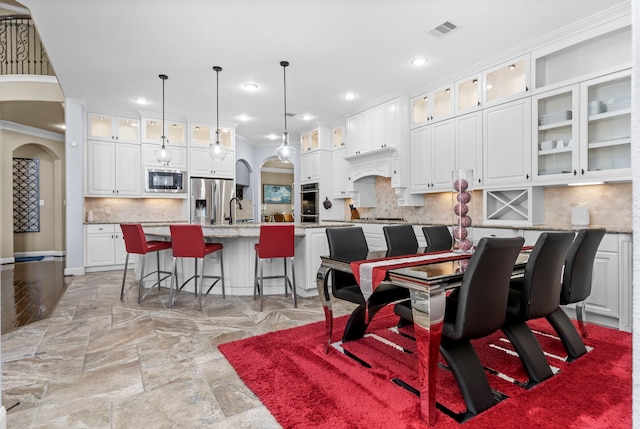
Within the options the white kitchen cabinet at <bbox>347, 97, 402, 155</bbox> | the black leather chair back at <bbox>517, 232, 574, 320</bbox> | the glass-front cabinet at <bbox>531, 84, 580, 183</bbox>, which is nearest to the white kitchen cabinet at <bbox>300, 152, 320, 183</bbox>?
the white kitchen cabinet at <bbox>347, 97, 402, 155</bbox>

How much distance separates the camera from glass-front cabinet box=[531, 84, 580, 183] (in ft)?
11.2

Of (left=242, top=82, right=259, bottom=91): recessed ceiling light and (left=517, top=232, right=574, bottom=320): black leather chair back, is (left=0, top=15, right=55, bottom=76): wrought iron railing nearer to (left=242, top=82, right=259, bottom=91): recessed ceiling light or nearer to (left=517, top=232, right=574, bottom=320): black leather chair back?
(left=242, top=82, right=259, bottom=91): recessed ceiling light

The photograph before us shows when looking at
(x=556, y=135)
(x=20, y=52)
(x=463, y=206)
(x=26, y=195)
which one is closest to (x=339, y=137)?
(x=556, y=135)

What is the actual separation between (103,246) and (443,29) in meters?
6.07

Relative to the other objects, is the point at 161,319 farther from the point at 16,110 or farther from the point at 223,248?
the point at 16,110

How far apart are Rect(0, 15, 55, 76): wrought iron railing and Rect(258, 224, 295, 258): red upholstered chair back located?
538cm

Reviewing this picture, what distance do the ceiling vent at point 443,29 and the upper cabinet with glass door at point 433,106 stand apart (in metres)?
1.20

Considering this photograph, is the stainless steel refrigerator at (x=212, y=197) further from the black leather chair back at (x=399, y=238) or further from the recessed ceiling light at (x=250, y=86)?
the black leather chair back at (x=399, y=238)

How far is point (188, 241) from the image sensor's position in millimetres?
3635

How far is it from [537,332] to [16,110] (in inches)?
336

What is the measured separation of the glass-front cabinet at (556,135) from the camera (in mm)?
3410

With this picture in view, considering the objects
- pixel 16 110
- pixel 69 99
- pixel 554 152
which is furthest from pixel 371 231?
pixel 16 110

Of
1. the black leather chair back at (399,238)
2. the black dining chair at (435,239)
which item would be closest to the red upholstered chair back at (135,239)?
the black leather chair back at (399,238)

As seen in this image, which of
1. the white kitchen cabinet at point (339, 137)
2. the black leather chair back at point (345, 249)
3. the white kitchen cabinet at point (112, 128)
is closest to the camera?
the black leather chair back at point (345, 249)
